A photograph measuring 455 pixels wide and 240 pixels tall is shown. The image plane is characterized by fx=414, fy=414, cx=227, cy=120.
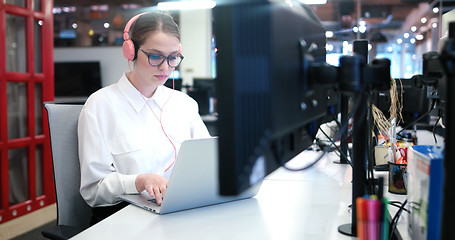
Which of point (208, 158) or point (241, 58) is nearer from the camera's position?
point (241, 58)

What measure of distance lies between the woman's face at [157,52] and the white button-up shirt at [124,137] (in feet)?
0.30

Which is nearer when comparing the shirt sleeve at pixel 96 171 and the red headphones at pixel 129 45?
the shirt sleeve at pixel 96 171

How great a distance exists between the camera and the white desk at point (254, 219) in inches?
37.5

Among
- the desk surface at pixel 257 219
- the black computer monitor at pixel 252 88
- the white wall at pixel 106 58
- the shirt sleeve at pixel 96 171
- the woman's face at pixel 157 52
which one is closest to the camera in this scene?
the black computer monitor at pixel 252 88

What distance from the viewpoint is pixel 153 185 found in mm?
1209

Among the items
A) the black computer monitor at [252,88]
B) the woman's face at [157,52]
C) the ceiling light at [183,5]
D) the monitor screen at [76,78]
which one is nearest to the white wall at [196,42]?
the ceiling light at [183,5]

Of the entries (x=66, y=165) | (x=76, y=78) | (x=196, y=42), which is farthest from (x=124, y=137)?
(x=76, y=78)

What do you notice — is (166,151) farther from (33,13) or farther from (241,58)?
(33,13)

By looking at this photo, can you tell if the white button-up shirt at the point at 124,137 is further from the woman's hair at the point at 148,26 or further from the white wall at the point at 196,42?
the white wall at the point at 196,42

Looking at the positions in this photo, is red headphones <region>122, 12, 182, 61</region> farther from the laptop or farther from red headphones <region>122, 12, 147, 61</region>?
the laptop

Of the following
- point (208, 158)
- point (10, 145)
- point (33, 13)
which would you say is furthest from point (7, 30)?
point (208, 158)

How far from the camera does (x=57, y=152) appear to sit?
141 centimetres

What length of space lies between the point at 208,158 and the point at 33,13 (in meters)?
2.69

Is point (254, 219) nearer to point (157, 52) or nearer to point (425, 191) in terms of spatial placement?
point (425, 191)
